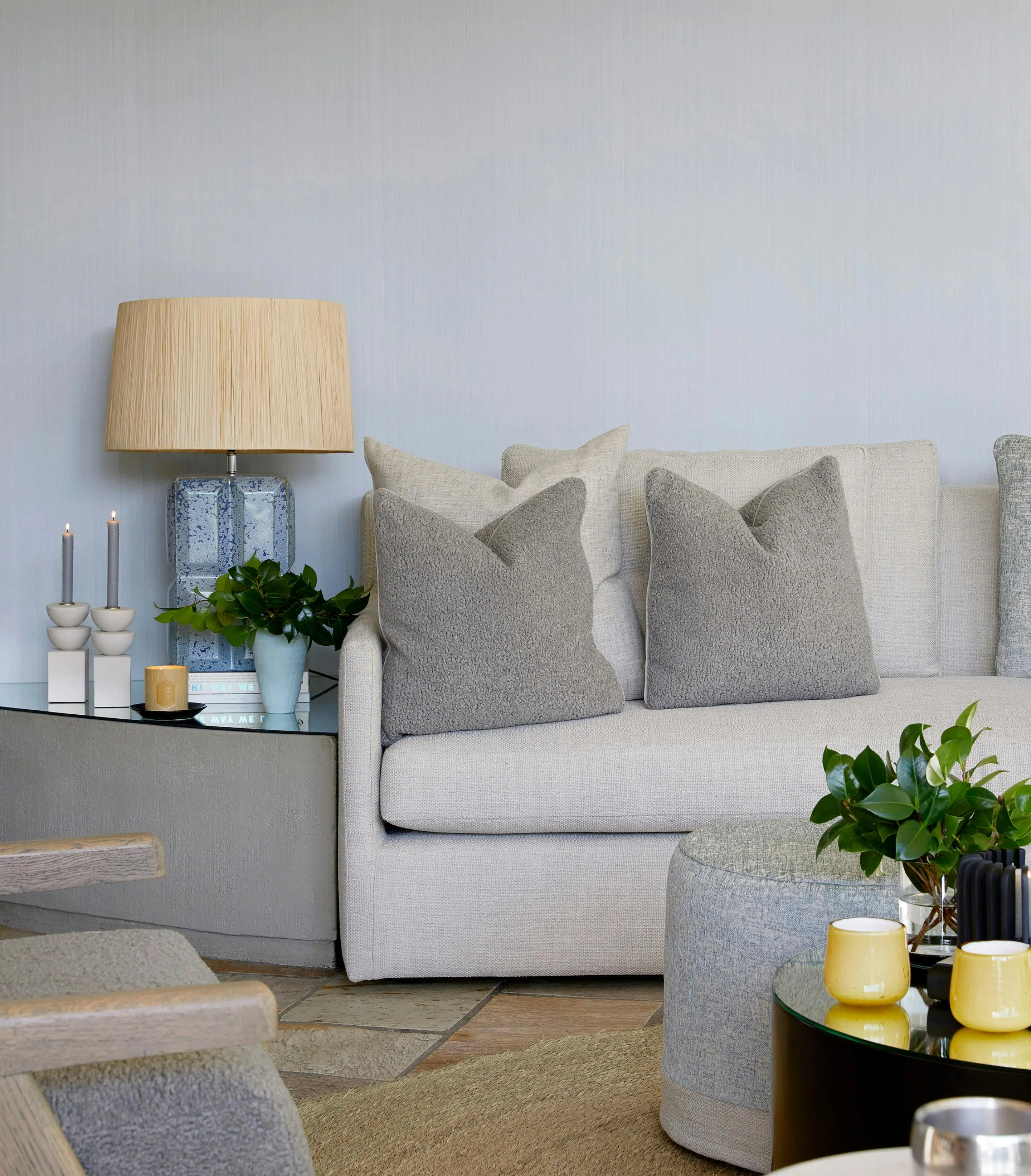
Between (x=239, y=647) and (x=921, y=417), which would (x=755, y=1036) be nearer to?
(x=239, y=647)

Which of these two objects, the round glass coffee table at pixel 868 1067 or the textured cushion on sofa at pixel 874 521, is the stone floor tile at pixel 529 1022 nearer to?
the round glass coffee table at pixel 868 1067

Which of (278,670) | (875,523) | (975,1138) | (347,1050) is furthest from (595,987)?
(975,1138)

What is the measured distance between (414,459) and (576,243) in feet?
2.90

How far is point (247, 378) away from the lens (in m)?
2.97

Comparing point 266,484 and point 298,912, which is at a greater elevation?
point 266,484

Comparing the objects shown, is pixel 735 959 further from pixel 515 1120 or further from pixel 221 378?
pixel 221 378

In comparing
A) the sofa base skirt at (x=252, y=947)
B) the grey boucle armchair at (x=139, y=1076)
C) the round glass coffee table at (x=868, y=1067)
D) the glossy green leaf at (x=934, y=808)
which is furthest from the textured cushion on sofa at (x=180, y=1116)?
the sofa base skirt at (x=252, y=947)

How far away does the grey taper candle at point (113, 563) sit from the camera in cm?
294

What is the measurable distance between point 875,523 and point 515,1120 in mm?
1684

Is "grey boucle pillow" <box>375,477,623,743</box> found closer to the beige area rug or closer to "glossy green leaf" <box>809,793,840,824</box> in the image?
the beige area rug

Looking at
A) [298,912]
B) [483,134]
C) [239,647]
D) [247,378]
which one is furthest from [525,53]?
[298,912]

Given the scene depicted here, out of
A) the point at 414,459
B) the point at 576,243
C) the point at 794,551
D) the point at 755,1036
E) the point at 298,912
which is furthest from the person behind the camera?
the point at 576,243

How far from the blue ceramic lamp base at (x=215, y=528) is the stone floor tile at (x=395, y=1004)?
96 centimetres

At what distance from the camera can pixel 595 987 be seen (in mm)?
2379
